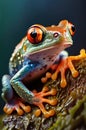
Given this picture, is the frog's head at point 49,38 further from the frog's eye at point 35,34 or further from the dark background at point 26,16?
the dark background at point 26,16

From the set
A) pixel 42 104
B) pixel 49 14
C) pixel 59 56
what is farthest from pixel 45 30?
pixel 49 14

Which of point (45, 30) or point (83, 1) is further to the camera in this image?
point (83, 1)

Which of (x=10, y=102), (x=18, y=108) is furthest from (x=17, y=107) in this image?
(x=10, y=102)

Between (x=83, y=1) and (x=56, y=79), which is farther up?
(x=83, y=1)

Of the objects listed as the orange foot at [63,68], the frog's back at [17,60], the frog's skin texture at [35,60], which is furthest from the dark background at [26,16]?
the orange foot at [63,68]

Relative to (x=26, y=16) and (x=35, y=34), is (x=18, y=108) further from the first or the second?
(x=26, y=16)

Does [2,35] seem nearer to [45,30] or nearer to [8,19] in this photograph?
[8,19]
